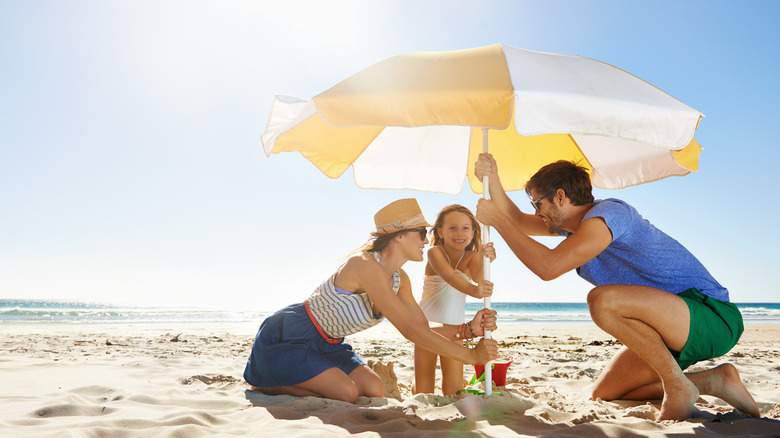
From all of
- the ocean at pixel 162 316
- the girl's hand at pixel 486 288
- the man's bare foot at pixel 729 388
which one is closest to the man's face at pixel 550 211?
the girl's hand at pixel 486 288

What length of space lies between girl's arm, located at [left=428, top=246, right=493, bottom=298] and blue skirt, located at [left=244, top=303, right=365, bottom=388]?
3.36 feet

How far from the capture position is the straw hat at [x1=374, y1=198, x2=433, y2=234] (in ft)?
11.0

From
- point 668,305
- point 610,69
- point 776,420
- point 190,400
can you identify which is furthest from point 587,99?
point 190,400

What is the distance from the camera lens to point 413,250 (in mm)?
3402

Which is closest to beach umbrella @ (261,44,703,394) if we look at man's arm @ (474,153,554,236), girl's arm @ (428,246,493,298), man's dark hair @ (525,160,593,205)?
man's arm @ (474,153,554,236)

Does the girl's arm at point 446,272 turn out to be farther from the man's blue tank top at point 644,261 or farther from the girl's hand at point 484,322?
the man's blue tank top at point 644,261

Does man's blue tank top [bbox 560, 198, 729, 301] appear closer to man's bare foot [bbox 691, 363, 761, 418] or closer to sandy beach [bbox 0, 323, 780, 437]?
man's bare foot [bbox 691, 363, 761, 418]

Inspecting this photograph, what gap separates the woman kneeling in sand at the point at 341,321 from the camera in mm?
3350

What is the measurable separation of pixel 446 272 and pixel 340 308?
1.08 meters

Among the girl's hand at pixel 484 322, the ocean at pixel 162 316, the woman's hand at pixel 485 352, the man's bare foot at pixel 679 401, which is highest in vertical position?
the girl's hand at pixel 484 322

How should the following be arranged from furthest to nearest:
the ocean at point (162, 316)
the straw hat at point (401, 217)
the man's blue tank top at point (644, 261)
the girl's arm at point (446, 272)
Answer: the ocean at point (162, 316), the girl's arm at point (446, 272), the straw hat at point (401, 217), the man's blue tank top at point (644, 261)

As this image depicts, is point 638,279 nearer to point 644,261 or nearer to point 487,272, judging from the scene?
point 644,261

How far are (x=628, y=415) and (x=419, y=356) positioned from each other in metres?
1.48

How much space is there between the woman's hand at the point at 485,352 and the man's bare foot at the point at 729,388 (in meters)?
1.34
